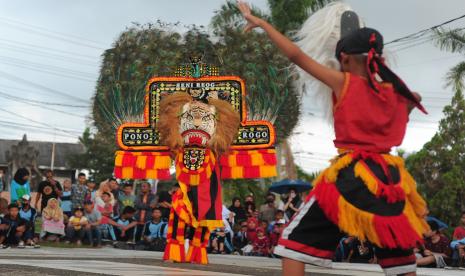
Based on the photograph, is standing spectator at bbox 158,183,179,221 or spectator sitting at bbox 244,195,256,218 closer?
standing spectator at bbox 158,183,179,221

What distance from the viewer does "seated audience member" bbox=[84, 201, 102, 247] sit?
14430 mm

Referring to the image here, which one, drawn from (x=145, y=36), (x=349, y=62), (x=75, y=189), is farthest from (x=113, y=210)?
(x=349, y=62)

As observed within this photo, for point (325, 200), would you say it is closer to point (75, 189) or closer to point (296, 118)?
point (296, 118)

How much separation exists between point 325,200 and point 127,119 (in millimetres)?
7439

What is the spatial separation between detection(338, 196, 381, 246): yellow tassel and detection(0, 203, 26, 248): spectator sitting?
985 cm

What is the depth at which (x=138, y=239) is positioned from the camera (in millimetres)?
14867

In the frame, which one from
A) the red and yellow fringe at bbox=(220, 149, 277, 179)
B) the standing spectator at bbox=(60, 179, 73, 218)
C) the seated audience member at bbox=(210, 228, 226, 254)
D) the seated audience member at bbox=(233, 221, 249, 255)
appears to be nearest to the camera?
the red and yellow fringe at bbox=(220, 149, 277, 179)

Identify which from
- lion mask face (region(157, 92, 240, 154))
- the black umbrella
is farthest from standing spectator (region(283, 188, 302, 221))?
lion mask face (region(157, 92, 240, 154))

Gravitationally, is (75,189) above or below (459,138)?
below

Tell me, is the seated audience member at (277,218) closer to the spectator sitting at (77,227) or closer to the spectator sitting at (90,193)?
the spectator sitting at (77,227)

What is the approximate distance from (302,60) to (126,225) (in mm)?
11388

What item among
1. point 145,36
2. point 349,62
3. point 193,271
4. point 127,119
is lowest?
point 193,271

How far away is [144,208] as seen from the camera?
14.9m

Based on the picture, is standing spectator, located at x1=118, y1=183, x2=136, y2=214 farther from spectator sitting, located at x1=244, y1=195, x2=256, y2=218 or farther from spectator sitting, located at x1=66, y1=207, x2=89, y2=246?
spectator sitting, located at x1=244, y1=195, x2=256, y2=218
